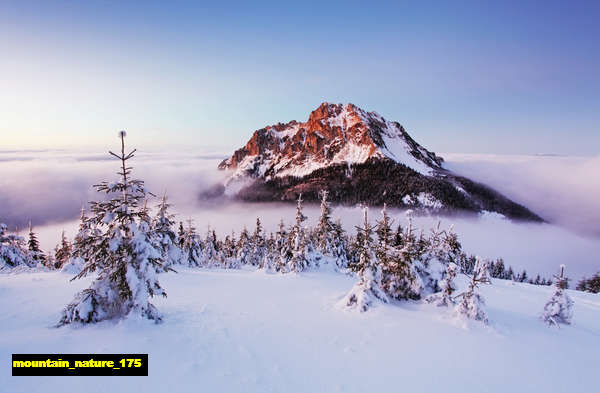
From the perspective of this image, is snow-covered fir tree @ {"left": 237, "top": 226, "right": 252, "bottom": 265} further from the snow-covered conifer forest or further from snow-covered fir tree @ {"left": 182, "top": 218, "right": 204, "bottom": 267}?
the snow-covered conifer forest

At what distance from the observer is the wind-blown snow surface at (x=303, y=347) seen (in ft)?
23.0

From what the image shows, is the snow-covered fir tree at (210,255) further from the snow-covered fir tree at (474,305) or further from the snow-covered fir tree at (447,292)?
the snow-covered fir tree at (474,305)

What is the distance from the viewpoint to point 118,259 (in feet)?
29.0

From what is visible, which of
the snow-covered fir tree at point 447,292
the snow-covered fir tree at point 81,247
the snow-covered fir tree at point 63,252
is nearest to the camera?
the snow-covered fir tree at point 81,247

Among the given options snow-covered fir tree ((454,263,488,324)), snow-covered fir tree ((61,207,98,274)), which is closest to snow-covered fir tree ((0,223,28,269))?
→ snow-covered fir tree ((61,207,98,274))

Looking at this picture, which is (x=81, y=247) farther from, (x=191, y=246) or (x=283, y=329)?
(x=191, y=246)

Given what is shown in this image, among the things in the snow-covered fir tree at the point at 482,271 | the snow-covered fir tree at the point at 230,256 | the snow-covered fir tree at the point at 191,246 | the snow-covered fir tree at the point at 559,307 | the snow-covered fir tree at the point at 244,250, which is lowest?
the snow-covered fir tree at the point at 230,256

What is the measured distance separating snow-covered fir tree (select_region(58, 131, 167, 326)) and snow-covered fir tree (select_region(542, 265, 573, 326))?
60.8 ft

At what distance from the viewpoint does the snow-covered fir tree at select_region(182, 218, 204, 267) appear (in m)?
37.5

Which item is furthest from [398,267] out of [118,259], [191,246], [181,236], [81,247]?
[181,236]

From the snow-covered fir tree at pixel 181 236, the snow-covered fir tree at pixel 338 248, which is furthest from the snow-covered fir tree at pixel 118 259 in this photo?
the snow-covered fir tree at pixel 181 236

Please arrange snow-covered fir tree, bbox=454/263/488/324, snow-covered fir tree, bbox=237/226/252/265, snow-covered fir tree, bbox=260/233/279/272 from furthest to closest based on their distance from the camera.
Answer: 1. snow-covered fir tree, bbox=237/226/252/265
2. snow-covered fir tree, bbox=260/233/279/272
3. snow-covered fir tree, bbox=454/263/488/324

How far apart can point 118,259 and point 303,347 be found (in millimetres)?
6704

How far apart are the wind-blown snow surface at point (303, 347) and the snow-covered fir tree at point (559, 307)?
1.91 ft
